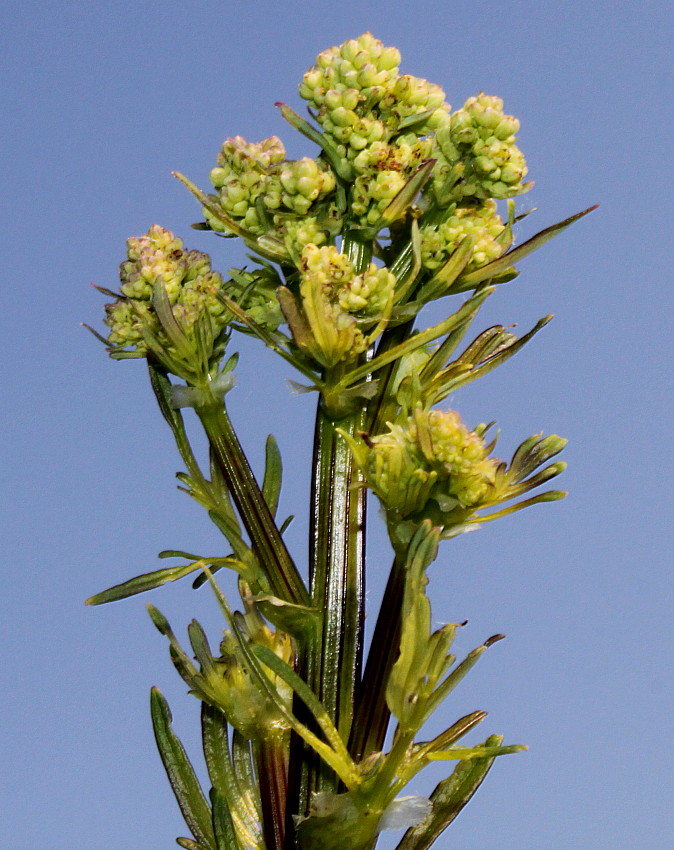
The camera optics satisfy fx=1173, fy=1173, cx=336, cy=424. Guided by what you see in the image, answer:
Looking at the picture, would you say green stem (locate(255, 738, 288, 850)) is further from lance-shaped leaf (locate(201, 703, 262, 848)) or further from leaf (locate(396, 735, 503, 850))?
leaf (locate(396, 735, 503, 850))

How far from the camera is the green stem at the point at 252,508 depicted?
2.79 metres

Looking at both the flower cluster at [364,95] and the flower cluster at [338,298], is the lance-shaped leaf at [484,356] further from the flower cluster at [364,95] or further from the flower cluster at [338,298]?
the flower cluster at [364,95]

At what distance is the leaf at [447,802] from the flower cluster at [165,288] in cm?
126

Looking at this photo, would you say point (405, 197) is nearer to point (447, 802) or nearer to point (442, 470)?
point (442, 470)

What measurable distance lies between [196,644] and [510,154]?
1.42 metres

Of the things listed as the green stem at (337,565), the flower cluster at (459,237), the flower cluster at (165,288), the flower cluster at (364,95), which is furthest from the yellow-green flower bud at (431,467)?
the flower cluster at (364,95)

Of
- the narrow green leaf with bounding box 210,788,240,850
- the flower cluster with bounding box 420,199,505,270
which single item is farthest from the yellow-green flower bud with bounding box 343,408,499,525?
the narrow green leaf with bounding box 210,788,240,850

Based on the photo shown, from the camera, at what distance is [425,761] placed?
104 inches

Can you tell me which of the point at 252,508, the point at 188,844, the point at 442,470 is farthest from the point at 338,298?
the point at 188,844

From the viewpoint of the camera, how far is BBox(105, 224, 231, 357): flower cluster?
2.85 meters

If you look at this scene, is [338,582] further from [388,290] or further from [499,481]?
[388,290]

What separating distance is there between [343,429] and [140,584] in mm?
637

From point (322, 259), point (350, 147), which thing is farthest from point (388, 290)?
point (350, 147)

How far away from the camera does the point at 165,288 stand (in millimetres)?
2807
